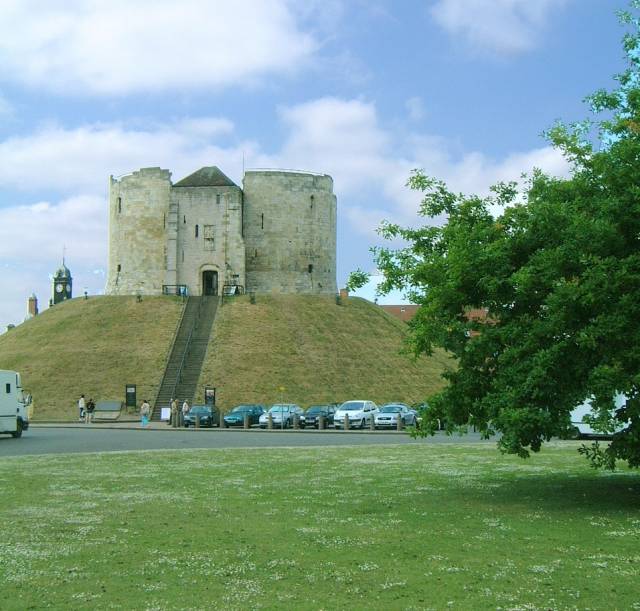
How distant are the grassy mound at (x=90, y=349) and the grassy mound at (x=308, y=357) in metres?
4.39

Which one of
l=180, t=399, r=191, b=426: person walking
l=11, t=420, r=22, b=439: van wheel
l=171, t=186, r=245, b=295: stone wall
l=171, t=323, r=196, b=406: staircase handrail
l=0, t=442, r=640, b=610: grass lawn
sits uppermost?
l=171, t=186, r=245, b=295: stone wall

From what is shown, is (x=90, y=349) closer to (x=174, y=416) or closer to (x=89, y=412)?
(x=89, y=412)

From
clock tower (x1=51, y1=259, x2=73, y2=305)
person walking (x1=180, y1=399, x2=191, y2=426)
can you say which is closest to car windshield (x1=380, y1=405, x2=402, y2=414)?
person walking (x1=180, y1=399, x2=191, y2=426)

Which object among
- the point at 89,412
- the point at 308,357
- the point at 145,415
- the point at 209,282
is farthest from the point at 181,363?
the point at 209,282

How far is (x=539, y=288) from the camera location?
14.5 meters

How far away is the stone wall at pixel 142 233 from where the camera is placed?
79.9 meters

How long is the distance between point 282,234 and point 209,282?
26.0 ft

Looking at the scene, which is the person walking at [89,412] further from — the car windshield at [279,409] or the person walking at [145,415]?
the car windshield at [279,409]

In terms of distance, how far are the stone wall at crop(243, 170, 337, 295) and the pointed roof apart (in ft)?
6.87

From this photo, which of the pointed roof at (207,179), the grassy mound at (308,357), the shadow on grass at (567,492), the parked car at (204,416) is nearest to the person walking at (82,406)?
the grassy mound at (308,357)

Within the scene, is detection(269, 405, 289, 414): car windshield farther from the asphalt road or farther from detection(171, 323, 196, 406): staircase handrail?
detection(171, 323, 196, 406): staircase handrail

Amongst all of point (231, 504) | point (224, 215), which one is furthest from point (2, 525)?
point (224, 215)

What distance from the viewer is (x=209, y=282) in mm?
81312

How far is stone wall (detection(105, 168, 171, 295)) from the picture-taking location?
79875 millimetres
